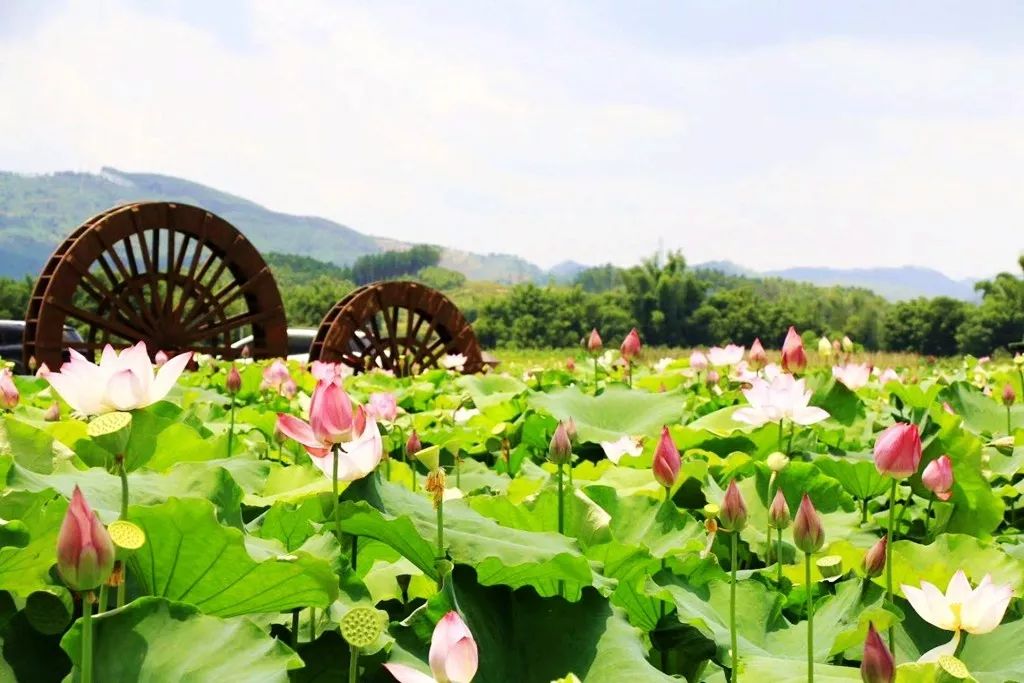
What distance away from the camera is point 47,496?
38.8 inches

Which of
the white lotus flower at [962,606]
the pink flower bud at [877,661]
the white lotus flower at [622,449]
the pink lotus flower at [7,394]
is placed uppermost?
the pink flower bud at [877,661]

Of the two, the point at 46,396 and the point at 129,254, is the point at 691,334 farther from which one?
the point at 46,396

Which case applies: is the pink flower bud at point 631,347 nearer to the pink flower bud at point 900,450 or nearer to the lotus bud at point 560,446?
the lotus bud at point 560,446

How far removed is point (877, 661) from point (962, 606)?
280 mm

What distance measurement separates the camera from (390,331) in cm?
872

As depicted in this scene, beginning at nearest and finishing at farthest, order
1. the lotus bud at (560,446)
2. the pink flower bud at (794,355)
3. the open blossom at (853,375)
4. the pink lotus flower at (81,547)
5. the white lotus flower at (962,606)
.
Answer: the pink lotus flower at (81,547)
the white lotus flower at (962,606)
the lotus bud at (560,446)
the pink flower bud at (794,355)
the open blossom at (853,375)

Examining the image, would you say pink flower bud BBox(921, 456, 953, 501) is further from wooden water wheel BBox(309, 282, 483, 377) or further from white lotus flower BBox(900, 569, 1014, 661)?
wooden water wheel BBox(309, 282, 483, 377)

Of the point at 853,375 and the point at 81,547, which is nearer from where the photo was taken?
the point at 81,547

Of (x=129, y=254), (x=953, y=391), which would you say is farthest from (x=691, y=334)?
(x=953, y=391)

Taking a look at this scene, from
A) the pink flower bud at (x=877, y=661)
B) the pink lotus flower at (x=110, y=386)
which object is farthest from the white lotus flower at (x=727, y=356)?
the pink flower bud at (x=877, y=661)

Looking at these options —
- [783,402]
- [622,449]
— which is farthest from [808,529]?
[622,449]

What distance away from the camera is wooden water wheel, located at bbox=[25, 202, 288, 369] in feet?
24.7

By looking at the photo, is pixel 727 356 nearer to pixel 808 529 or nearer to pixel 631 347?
pixel 631 347

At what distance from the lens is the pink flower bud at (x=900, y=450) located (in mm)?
1123
